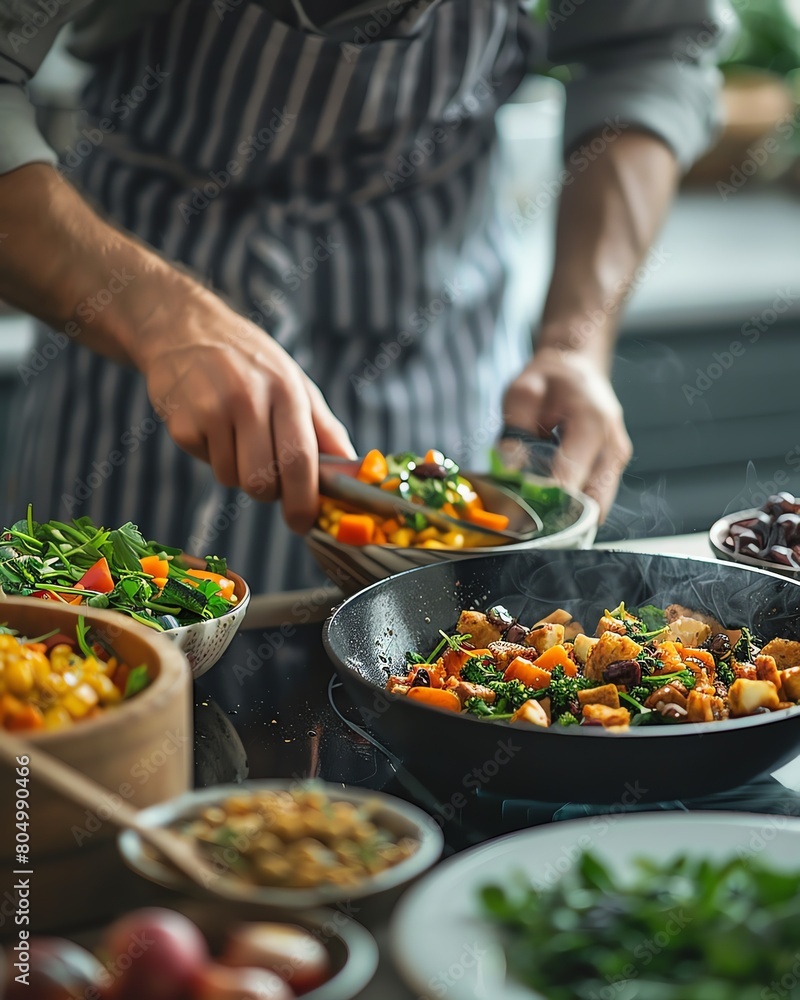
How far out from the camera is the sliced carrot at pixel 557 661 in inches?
44.1

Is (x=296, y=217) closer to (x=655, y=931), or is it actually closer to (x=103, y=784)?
(x=103, y=784)

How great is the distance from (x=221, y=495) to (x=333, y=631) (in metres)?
0.91

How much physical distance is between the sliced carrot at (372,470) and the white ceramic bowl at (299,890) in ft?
2.28

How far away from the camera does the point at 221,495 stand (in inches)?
77.2

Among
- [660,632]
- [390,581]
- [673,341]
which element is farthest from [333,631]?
[673,341]

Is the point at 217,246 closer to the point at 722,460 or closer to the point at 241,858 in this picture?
the point at 241,858

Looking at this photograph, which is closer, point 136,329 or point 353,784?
point 353,784

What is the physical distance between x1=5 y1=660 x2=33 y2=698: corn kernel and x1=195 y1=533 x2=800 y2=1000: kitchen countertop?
26 centimetres

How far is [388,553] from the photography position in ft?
4.29

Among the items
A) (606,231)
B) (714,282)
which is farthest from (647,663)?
(714,282)

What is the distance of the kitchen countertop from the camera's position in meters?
0.98

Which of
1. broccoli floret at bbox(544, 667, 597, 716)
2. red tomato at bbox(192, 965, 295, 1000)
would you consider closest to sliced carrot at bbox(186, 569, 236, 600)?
broccoli floret at bbox(544, 667, 597, 716)

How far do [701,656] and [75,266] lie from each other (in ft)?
3.18

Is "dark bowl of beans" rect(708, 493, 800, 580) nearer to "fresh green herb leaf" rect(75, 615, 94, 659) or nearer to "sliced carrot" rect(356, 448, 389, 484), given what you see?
"sliced carrot" rect(356, 448, 389, 484)
